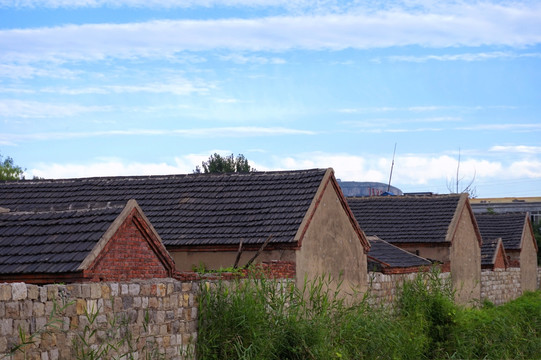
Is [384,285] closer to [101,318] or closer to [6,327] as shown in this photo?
[101,318]

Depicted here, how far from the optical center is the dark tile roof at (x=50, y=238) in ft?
42.4

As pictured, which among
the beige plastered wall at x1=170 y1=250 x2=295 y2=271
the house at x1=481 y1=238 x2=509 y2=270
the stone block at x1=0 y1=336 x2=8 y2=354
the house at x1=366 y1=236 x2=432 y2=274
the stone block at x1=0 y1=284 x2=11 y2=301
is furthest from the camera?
the house at x1=481 y1=238 x2=509 y2=270

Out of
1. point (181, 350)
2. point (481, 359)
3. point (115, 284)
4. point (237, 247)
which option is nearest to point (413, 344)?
point (481, 359)

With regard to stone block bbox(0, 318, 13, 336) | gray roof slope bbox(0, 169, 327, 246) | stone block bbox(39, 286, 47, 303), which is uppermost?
gray roof slope bbox(0, 169, 327, 246)

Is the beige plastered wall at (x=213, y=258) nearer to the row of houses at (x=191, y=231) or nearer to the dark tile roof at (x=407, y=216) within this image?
the row of houses at (x=191, y=231)

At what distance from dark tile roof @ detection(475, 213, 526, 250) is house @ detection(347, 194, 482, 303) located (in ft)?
19.9

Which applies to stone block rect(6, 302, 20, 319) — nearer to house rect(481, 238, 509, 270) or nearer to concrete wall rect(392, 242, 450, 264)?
concrete wall rect(392, 242, 450, 264)

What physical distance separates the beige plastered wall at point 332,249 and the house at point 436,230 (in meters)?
6.40

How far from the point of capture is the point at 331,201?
1995 centimetres

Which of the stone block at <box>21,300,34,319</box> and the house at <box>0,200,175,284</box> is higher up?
the house at <box>0,200,175,284</box>

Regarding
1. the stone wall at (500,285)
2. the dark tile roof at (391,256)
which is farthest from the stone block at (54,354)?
the stone wall at (500,285)

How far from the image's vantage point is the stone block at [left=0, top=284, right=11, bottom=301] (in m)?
7.76

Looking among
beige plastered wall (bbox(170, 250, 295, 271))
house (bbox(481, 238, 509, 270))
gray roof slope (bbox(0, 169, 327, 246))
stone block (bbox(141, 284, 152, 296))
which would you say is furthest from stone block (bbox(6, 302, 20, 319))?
house (bbox(481, 238, 509, 270))

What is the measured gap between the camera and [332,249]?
1959cm
